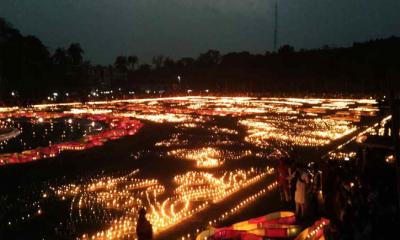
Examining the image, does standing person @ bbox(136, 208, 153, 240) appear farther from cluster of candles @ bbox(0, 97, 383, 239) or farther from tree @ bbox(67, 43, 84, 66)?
tree @ bbox(67, 43, 84, 66)

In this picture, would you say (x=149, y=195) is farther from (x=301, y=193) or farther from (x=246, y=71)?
(x=246, y=71)

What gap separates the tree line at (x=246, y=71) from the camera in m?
70.6

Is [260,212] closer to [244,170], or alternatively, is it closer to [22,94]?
[244,170]

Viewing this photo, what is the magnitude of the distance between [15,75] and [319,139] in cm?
5753

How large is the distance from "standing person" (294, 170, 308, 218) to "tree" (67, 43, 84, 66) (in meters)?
118

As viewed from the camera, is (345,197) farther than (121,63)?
No

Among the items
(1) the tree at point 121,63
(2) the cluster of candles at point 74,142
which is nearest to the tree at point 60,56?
(1) the tree at point 121,63

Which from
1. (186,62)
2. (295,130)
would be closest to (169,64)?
(186,62)

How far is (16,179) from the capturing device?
61.9 ft

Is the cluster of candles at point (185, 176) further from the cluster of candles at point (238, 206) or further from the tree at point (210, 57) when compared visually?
the tree at point (210, 57)

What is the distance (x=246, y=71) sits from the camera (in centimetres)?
10562

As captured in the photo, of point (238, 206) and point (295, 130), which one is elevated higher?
point (295, 130)

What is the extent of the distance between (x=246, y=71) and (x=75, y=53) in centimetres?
4728

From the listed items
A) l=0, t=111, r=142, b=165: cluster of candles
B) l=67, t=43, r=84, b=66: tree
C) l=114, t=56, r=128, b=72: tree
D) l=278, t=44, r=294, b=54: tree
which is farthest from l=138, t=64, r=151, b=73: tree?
l=0, t=111, r=142, b=165: cluster of candles
